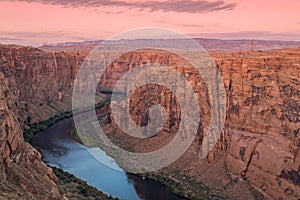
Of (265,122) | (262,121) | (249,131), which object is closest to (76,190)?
(249,131)

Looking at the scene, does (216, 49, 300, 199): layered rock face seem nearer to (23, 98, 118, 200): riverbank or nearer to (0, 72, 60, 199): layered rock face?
(23, 98, 118, 200): riverbank

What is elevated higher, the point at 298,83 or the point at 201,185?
the point at 298,83

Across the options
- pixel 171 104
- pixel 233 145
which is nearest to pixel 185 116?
pixel 171 104

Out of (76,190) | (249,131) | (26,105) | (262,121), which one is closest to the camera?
(76,190)

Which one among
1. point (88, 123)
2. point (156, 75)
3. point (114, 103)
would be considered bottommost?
point (88, 123)

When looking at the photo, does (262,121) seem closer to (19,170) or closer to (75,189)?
(75,189)

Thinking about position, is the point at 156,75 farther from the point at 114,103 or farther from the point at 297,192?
the point at 297,192

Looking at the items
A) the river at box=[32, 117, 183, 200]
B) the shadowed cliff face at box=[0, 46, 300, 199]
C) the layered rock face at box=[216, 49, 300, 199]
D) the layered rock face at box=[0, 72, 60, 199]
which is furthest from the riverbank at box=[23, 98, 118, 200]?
the layered rock face at box=[216, 49, 300, 199]

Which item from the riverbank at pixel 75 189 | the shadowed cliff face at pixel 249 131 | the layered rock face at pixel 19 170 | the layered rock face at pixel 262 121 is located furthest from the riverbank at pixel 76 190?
the layered rock face at pixel 262 121

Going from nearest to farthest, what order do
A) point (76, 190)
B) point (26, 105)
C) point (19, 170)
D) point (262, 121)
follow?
point (19, 170)
point (76, 190)
point (262, 121)
point (26, 105)
